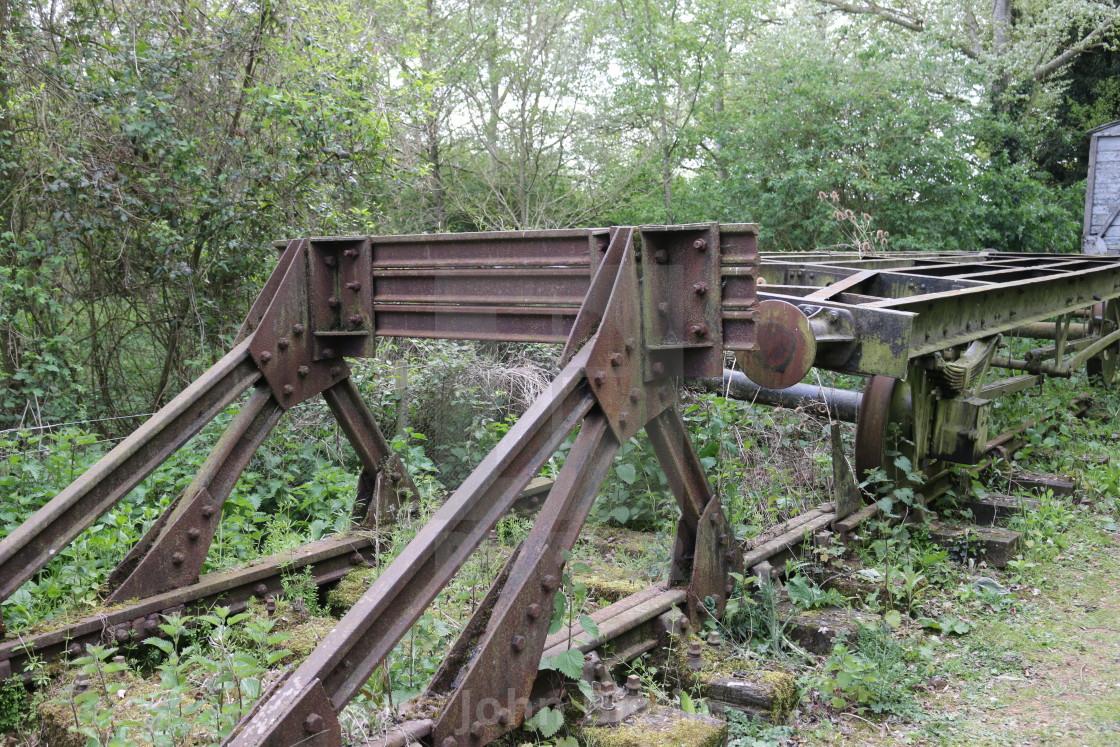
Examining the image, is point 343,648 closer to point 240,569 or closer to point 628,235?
point 628,235

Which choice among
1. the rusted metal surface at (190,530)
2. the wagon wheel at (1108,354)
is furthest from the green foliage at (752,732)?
the wagon wheel at (1108,354)

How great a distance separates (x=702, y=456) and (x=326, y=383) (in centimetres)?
247

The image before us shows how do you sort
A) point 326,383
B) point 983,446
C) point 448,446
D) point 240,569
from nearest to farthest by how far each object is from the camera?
point 240,569 < point 326,383 < point 983,446 < point 448,446

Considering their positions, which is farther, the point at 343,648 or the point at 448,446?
the point at 448,446

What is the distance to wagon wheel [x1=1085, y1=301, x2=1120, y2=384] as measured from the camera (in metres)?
8.88

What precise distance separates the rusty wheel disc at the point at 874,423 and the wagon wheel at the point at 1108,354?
489cm

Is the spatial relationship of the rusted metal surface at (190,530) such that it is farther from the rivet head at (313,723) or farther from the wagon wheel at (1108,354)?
the wagon wheel at (1108,354)

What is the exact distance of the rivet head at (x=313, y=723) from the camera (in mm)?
2127

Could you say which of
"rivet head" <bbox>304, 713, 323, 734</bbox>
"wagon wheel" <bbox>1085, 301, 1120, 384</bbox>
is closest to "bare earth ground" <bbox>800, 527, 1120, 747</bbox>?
"rivet head" <bbox>304, 713, 323, 734</bbox>


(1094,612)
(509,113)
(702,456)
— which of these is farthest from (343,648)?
(509,113)

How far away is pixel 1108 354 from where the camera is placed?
366 inches

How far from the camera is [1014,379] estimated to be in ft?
21.4

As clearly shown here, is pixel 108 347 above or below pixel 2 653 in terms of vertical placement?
above

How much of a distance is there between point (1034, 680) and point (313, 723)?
3241 millimetres
